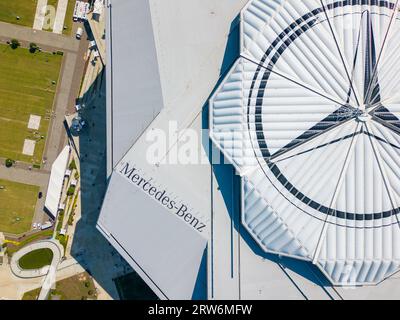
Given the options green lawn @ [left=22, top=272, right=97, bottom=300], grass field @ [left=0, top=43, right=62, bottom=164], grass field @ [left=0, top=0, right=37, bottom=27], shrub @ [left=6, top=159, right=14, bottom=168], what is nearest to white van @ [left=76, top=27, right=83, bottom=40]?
grass field @ [left=0, top=43, right=62, bottom=164]

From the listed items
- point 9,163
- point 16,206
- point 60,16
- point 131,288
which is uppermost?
point 60,16

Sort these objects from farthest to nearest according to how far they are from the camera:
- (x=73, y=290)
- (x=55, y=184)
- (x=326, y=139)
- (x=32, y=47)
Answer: (x=32, y=47) < (x=55, y=184) < (x=73, y=290) < (x=326, y=139)

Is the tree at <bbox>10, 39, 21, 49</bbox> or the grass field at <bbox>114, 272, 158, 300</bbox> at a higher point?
the tree at <bbox>10, 39, 21, 49</bbox>

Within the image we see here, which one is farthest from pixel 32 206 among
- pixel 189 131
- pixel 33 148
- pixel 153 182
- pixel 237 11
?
pixel 237 11

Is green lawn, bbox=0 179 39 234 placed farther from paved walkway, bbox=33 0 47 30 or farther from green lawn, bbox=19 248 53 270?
paved walkway, bbox=33 0 47 30

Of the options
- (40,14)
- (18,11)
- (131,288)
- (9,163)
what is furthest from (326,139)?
(18,11)

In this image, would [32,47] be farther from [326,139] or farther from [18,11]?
[326,139]

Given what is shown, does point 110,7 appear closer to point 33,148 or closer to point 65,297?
point 33,148
